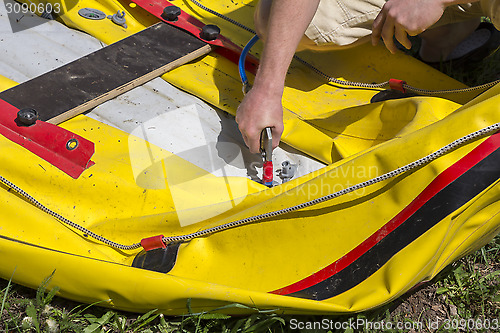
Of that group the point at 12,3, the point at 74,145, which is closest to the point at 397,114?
the point at 74,145

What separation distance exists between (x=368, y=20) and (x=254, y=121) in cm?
85

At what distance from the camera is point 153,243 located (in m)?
1.71

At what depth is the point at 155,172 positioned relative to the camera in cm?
189

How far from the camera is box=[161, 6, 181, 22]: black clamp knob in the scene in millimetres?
2424

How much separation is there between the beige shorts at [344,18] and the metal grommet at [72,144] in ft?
3.15

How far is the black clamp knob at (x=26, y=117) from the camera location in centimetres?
189

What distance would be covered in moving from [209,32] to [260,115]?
0.78 meters

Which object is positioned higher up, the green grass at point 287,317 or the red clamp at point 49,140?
the red clamp at point 49,140

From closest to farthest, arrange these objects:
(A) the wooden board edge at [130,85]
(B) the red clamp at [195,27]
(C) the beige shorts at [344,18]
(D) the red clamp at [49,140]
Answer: (D) the red clamp at [49,140], (A) the wooden board edge at [130,85], (C) the beige shorts at [344,18], (B) the red clamp at [195,27]
